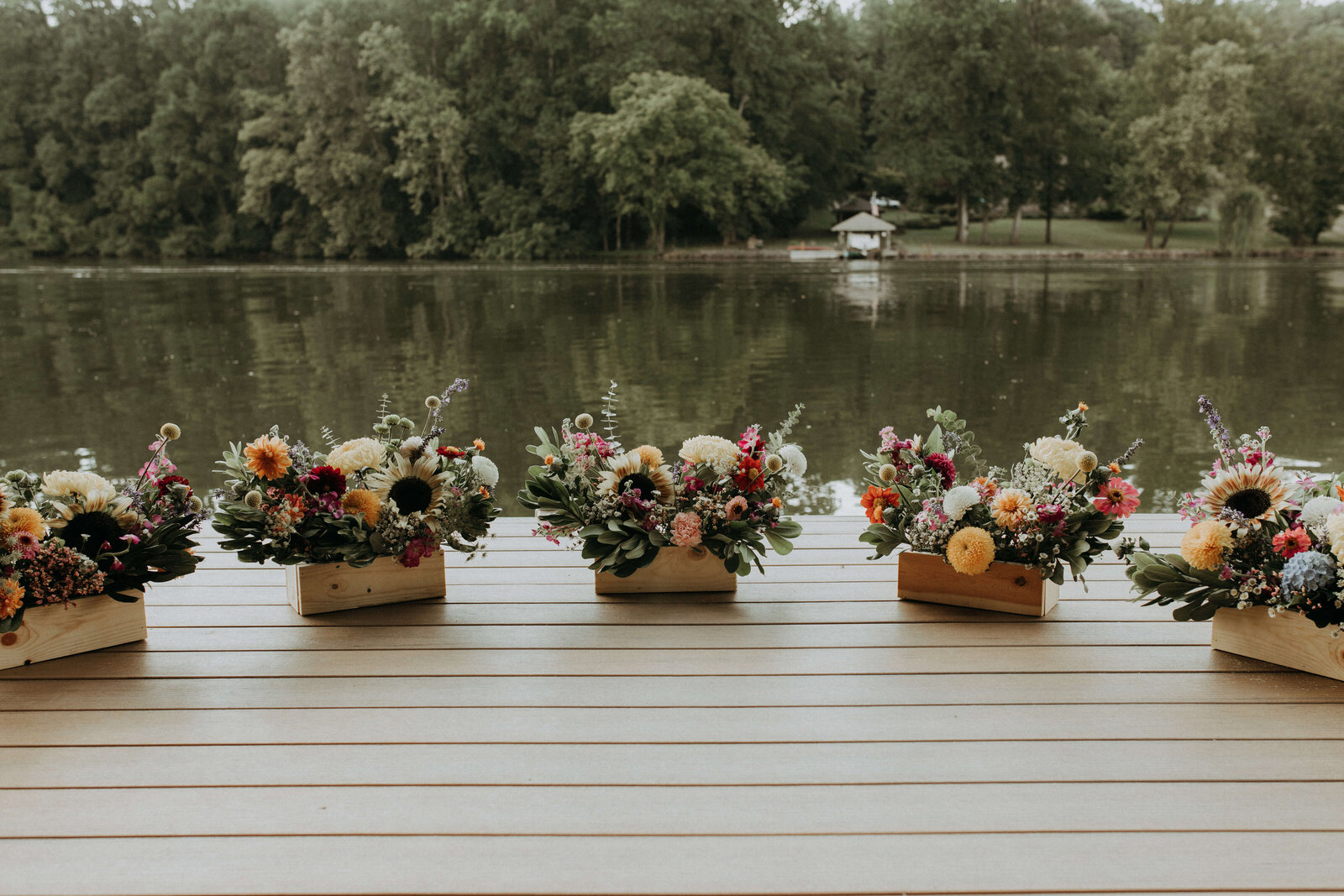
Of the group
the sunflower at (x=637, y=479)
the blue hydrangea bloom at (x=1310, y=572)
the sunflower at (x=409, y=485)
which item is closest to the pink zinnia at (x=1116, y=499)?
the blue hydrangea bloom at (x=1310, y=572)

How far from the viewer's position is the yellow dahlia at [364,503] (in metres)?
3.03

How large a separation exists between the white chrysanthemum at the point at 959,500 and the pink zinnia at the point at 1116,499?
35 centimetres

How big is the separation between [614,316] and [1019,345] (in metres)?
7.93

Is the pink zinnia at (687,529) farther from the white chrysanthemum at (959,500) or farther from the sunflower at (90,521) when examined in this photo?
the sunflower at (90,521)

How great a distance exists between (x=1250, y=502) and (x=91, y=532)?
2.92 m

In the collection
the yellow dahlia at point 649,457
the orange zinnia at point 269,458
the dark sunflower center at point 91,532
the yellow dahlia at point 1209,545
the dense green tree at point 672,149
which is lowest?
the yellow dahlia at point 1209,545

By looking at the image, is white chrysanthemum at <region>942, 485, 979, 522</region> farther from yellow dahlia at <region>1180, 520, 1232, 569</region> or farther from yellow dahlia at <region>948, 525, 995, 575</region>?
yellow dahlia at <region>1180, 520, 1232, 569</region>

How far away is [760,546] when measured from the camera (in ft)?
10.5

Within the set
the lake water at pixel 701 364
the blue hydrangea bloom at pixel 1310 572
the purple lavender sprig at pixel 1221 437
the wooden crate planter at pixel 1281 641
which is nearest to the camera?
the blue hydrangea bloom at pixel 1310 572

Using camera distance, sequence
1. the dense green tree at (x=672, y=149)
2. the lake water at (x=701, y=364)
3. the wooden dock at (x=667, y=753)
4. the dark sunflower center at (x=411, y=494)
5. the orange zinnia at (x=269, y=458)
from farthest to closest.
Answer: the dense green tree at (x=672, y=149), the lake water at (x=701, y=364), the dark sunflower center at (x=411, y=494), the orange zinnia at (x=269, y=458), the wooden dock at (x=667, y=753)

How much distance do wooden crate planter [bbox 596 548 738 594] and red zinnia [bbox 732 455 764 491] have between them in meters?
0.23

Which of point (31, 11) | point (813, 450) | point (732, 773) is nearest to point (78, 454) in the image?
point (813, 450)

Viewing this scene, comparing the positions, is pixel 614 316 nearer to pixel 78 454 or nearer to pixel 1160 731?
pixel 78 454

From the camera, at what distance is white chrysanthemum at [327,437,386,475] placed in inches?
123
